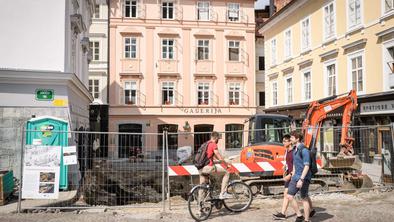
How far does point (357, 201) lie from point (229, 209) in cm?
379

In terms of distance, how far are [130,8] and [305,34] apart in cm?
1531

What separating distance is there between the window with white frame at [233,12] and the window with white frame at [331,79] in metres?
13.6

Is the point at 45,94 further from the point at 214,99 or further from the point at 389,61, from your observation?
the point at 214,99

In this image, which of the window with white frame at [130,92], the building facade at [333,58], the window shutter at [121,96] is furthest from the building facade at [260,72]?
the window shutter at [121,96]

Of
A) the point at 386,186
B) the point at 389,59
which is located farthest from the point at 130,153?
the point at 389,59

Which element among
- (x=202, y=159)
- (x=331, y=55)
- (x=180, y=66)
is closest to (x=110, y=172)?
(x=202, y=159)

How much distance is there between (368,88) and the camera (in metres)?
19.4

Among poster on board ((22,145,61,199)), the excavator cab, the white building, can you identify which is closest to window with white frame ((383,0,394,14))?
the excavator cab

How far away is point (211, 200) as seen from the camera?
907 cm

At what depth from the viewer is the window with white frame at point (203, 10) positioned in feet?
113

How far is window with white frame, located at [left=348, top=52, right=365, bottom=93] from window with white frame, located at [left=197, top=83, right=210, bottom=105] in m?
14.9

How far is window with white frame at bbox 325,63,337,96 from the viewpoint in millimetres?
22780

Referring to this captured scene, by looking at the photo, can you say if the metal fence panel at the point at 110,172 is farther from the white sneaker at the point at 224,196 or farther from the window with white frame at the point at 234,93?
the window with white frame at the point at 234,93

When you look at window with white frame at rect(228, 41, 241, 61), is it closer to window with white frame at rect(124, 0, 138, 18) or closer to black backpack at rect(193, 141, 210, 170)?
window with white frame at rect(124, 0, 138, 18)
